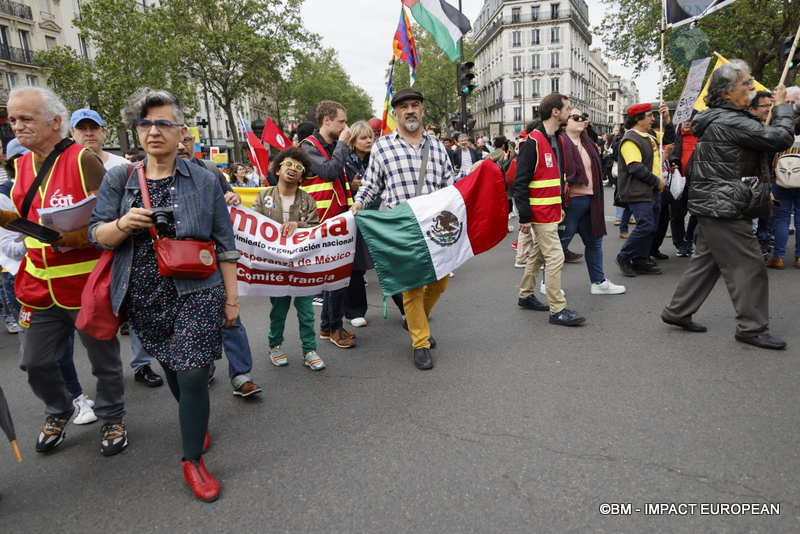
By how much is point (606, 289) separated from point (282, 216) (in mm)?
3673

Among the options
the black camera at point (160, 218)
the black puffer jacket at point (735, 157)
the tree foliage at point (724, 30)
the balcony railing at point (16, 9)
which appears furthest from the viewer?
the balcony railing at point (16, 9)

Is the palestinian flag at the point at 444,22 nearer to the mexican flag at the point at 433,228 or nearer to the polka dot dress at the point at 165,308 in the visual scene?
the mexican flag at the point at 433,228

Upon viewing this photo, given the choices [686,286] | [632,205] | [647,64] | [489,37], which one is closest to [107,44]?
[647,64]

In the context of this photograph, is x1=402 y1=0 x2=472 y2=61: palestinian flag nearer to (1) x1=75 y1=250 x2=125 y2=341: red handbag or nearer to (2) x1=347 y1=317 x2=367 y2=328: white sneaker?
(2) x1=347 y1=317 x2=367 y2=328: white sneaker

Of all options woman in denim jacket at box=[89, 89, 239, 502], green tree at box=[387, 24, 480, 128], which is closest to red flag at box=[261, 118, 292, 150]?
woman in denim jacket at box=[89, 89, 239, 502]

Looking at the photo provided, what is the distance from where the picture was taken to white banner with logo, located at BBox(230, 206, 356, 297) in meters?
4.07

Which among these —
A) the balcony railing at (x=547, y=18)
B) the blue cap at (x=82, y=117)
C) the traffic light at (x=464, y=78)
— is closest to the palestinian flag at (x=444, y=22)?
the blue cap at (x=82, y=117)

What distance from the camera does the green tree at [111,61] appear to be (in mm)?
25422

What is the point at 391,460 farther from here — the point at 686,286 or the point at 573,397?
Result: the point at 686,286

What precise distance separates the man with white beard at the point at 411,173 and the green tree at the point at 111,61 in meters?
24.7

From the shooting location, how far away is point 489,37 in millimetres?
82688

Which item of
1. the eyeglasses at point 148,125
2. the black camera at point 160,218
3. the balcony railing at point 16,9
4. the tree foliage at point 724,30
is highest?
the balcony railing at point 16,9

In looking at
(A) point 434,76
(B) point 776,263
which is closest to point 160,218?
(B) point 776,263

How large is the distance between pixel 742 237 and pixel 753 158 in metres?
0.61
